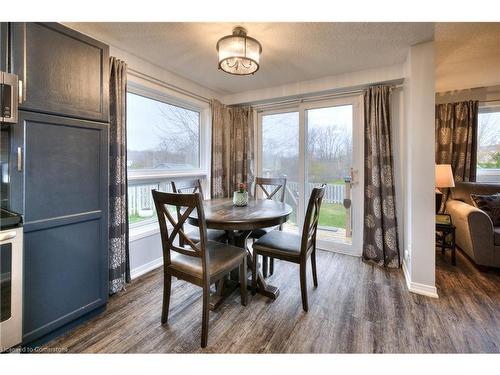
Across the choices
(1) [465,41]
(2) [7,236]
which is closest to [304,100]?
(1) [465,41]

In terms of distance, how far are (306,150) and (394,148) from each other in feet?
3.50

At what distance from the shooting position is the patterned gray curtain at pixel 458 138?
3.04 m

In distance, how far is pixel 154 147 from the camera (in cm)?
274

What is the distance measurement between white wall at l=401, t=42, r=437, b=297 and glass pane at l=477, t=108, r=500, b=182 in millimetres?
2005

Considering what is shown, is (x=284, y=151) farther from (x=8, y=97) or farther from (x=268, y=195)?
(x=8, y=97)

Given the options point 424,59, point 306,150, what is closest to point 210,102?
point 306,150

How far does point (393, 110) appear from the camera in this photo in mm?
2693

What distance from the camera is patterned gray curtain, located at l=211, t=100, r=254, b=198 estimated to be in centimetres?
354

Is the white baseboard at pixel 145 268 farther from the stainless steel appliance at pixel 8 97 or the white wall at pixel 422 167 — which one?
the white wall at pixel 422 167

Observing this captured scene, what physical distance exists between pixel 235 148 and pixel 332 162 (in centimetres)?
149

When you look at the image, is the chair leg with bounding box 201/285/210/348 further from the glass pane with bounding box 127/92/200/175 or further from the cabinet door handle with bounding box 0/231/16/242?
the glass pane with bounding box 127/92/200/175

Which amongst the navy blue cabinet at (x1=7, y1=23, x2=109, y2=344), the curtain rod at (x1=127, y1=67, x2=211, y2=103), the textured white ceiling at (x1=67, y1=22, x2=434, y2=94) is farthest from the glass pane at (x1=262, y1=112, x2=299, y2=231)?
the navy blue cabinet at (x1=7, y1=23, x2=109, y2=344)

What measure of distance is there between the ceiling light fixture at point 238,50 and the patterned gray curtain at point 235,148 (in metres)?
1.63
